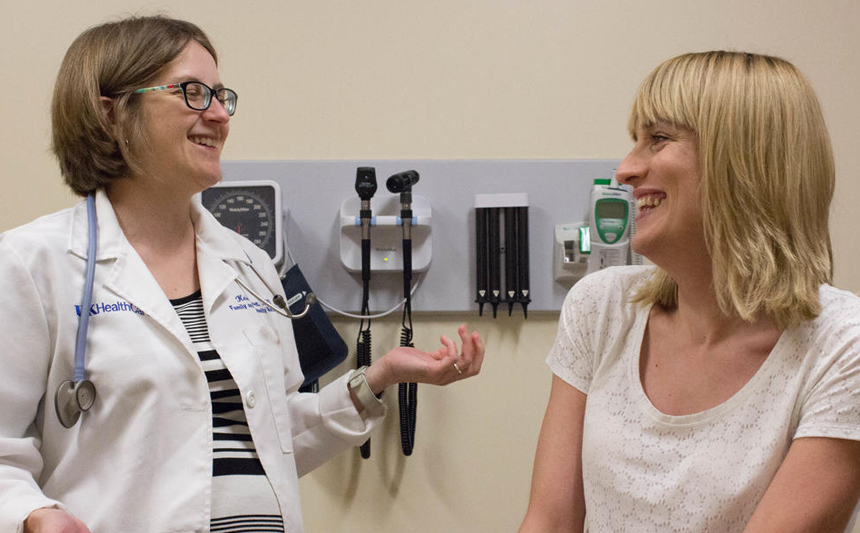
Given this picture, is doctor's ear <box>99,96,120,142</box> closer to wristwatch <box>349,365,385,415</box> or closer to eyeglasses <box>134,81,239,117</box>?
eyeglasses <box>134,81,239,117</box>


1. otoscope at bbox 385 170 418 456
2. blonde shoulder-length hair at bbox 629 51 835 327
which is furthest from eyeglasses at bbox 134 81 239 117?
blonde shoulder-length hair at bbox 629 51 835 327

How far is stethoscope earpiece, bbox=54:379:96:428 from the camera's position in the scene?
3.64 ft

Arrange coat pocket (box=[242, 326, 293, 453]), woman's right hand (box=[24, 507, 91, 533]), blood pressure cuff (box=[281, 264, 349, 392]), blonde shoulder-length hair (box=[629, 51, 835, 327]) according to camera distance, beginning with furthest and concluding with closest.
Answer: blood pressure cuff (box=[281, 264, 349, 392]) < coat pocket (box=[242, 326, 293, 453]) < blonde shoulder-length hair (box=[629, 51, 835, 327]) < woman's right hand (box=[24, 507, 91, 533])

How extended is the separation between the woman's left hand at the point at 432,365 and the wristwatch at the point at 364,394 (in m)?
0.01

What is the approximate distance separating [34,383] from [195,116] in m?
0.51

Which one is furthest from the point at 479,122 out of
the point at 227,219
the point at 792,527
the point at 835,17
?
the point at 792,527

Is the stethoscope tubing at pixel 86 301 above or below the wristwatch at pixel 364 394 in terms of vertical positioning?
above

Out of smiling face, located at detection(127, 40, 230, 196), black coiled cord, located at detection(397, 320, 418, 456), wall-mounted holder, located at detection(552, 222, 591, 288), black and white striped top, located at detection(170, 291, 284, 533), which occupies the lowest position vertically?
black coiled cord, located at detection(397, 320, 418, 456)

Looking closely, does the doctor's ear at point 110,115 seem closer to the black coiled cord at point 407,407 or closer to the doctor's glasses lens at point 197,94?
the doctor's glasses lens at point 197,94

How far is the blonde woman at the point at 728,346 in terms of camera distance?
1017mm

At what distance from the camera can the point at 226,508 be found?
4.00 ft

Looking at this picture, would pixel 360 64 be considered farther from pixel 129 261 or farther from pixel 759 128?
pixel 759 128

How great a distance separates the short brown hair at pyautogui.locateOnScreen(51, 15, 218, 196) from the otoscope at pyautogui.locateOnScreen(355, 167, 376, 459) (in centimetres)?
60

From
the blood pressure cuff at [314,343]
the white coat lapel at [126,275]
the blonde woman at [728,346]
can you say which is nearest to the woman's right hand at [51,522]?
the white coat lapel at [126,275]
